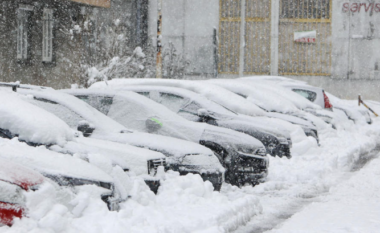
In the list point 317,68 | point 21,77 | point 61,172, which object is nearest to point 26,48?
point 21,77

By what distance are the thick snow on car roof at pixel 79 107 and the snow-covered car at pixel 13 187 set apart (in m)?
2.95

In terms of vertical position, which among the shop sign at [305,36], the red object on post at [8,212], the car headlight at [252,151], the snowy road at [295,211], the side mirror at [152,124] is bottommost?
the snowy road at [295,211]

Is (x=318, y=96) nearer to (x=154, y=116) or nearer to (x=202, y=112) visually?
(x=202, y=112)

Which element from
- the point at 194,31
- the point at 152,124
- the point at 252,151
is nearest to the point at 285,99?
the point at 252,151

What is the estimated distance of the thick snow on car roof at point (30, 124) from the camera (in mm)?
6383

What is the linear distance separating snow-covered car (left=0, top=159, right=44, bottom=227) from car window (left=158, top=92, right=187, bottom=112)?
5.59 m

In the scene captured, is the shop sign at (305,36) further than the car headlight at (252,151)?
Yes

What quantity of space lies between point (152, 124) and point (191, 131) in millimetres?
579

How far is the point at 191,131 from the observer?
895 cm

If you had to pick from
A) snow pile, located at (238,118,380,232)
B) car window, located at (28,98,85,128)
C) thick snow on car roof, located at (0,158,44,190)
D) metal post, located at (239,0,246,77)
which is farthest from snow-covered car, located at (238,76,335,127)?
metal post, located at (239,0,246,77)

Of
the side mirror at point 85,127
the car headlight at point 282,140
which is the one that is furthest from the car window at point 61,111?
the car headlight at point 282,140

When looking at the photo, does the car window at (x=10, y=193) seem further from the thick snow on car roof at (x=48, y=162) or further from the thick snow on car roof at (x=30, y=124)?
the thick snow on car roof at (x=30, y=124)

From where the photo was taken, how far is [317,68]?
3250cm

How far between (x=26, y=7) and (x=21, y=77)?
2.05 m
